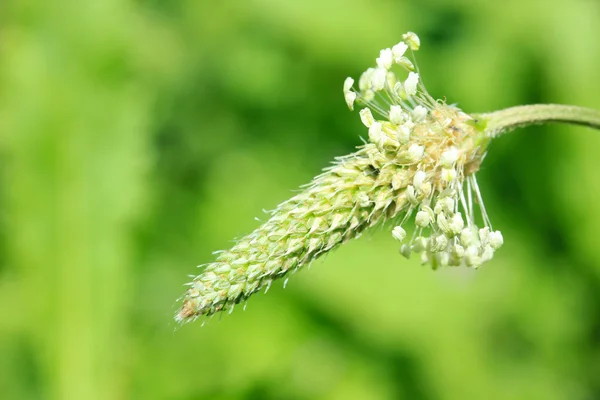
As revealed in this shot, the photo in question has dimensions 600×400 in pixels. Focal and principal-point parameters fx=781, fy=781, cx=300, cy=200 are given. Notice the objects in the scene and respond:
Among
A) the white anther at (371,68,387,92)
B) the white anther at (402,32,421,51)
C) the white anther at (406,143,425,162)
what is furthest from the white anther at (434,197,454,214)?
the white anther at (402,32,421,51)

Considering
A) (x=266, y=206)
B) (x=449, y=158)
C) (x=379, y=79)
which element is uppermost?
(x=266, y=206)

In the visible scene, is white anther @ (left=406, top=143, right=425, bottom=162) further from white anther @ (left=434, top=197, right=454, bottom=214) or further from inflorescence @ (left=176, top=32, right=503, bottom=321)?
white anther @ (left=434, top=197, right=454, bottom=214)

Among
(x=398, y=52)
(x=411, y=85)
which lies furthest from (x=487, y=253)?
(x=398, y=52)


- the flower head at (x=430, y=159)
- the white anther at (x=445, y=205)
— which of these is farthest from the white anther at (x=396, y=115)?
the white anther at (x=445, y=205)

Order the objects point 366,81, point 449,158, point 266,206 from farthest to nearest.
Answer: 1. point 266,206
2. point 366,81
3. point 449,158

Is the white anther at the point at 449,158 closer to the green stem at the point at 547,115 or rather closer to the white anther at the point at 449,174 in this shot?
the white anther at the point at 449,174

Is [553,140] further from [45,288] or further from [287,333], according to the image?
[45,288]

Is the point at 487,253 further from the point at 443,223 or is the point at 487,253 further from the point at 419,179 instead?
the point at 419,179
